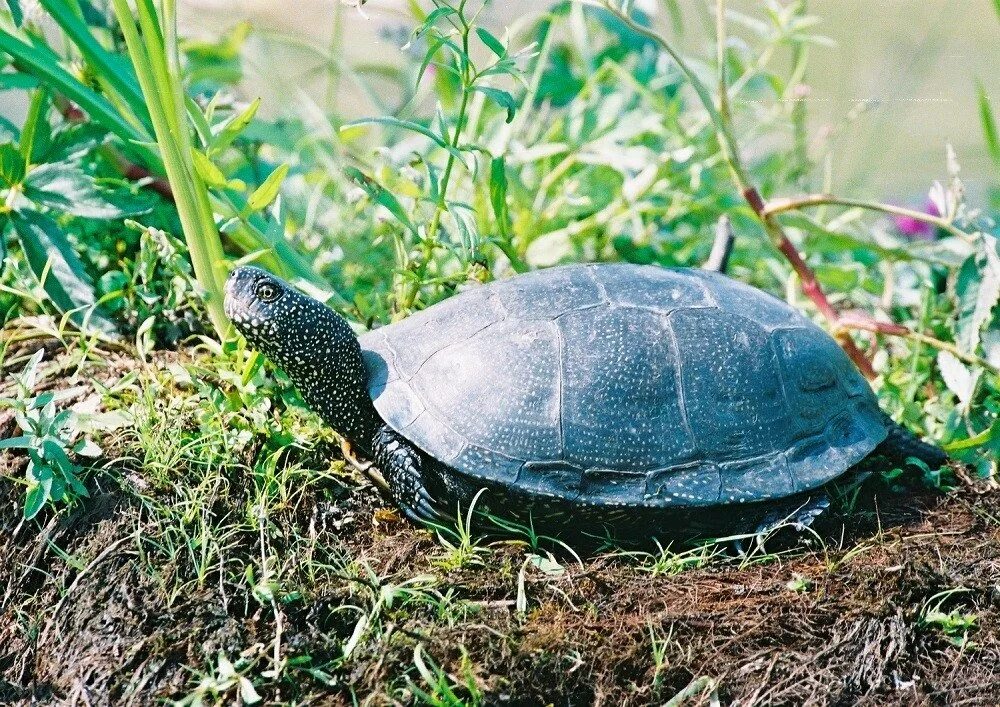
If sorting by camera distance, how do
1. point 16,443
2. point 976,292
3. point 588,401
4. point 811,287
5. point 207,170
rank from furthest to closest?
point 811,287 < point 976,292 < point 207,170 < point 588,401 < point 16,443

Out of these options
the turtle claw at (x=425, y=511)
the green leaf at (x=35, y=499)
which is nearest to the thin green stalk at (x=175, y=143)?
the green leaf at (x=35, y=499)

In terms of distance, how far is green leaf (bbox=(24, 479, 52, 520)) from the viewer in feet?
7.73

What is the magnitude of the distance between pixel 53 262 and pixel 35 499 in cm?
100

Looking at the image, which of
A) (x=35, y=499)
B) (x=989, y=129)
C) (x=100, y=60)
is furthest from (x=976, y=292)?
(x=100, y=60)

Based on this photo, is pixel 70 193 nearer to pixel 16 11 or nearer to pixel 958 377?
pixel 16 11

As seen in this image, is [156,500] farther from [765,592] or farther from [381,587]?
[765,592]

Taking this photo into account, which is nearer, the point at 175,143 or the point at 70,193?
the point at 175,143

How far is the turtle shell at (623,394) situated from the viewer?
2490 millimetres

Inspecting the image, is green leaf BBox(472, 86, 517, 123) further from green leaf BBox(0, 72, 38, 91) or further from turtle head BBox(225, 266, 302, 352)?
green leaf BBox(0, 72, 38, 91)

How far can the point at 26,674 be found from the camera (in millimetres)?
2211

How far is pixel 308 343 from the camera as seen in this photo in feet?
8.62

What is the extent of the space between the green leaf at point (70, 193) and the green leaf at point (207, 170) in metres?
0.48

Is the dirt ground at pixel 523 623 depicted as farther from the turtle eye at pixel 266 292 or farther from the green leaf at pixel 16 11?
the green leaf at pixel 16 11

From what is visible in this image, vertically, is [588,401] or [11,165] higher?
[11,165]
